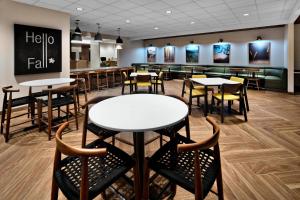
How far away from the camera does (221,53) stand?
927 cm

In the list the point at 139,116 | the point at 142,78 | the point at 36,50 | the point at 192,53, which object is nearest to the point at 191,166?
the point at 139,116

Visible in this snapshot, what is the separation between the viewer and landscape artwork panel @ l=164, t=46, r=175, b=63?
11369mm

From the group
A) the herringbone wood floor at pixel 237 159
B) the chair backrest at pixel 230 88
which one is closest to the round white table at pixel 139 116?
the herringbone wood floor at pixel 237 159

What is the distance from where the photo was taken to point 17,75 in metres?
4.43

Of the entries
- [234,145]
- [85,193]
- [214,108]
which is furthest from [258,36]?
[85,193]

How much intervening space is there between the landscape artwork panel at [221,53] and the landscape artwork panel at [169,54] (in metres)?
2.65

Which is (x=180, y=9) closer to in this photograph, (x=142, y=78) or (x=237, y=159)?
(x=142, y=78)

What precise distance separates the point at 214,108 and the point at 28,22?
4.96 metres

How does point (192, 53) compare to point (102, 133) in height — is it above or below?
above

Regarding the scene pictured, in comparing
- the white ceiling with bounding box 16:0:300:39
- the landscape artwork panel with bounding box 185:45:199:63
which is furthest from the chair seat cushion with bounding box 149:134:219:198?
the landscape artwork panel with bounding box 185:45:199:63

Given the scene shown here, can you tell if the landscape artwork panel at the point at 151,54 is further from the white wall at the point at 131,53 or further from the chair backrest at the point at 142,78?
the chair backrest at the point at 142,78

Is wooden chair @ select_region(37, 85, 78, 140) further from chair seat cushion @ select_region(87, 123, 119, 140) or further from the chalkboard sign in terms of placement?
the chalkboard sign

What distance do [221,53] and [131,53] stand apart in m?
5.47

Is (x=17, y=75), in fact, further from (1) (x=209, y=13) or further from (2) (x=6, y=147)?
(1) (x=209, y=13)
